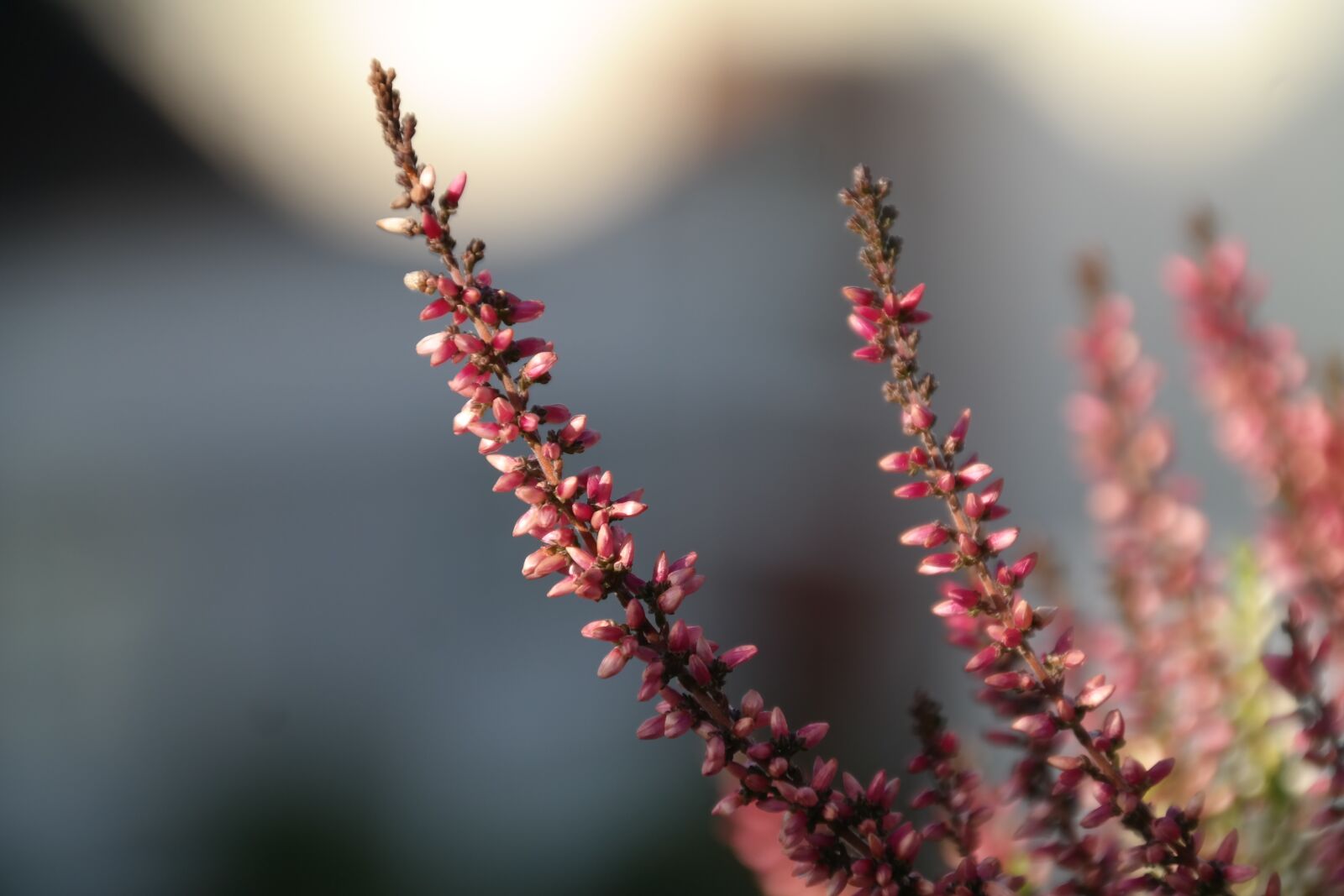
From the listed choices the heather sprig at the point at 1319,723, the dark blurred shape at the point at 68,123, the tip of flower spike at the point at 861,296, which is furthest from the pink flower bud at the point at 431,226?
the dark blurred shape at the point at 68,123

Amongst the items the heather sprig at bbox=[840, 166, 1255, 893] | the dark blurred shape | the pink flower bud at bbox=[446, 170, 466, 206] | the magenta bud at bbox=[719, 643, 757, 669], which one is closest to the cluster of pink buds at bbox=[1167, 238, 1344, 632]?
the heather sprig at bbox=[840, 166, 1255, 893]

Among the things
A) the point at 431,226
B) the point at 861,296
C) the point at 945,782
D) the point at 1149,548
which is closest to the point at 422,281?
the point at 431,226

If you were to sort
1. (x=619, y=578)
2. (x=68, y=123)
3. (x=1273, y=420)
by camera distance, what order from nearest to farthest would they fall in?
1. (x=619, y=578)
2. (x=1273, y=420)
3. (x=68, y=123)

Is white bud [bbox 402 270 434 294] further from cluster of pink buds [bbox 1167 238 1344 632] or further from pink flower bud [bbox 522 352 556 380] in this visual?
cluster of pink buds [bbox 1167 238 1344 632]

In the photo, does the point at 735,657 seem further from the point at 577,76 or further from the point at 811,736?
the point at 577,76

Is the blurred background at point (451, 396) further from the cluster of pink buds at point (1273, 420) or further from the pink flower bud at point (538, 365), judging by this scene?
the pink flower bud at point (538, 365)

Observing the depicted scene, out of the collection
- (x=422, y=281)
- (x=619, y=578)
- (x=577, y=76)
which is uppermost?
(x=577, y=76)
